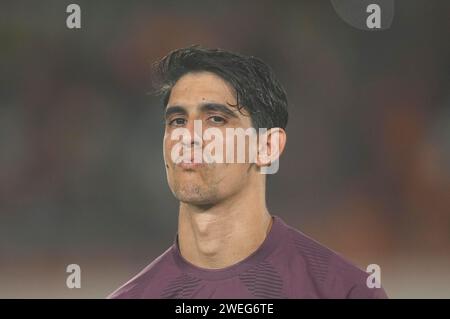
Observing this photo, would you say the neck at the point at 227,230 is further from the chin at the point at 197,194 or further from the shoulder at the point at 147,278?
the shoulder at the point at 147,278

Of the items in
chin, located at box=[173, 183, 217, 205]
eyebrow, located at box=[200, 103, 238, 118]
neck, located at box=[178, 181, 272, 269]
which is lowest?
neck, located at box=[178, 181, 272, 269]

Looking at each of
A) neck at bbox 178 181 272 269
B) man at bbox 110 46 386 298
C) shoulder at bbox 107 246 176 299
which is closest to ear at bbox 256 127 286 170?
man at bbox 110 46 386 298

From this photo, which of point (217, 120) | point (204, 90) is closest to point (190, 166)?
point (217, 120)

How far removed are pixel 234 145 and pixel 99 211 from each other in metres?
0.78

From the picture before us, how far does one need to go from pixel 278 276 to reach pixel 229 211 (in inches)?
14.6

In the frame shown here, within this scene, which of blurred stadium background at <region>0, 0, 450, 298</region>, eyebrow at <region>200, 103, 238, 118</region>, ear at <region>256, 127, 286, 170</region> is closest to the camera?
eyebrow at <region>200, 103, 238, 118</region>

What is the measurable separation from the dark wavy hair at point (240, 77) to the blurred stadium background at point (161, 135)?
0.24ft

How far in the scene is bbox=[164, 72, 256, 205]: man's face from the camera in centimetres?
296

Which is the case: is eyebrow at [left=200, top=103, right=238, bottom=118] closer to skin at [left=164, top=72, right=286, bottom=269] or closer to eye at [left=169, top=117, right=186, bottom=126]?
skin at [left=164, top=72, right=286, bottom=269]

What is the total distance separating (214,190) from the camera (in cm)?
297

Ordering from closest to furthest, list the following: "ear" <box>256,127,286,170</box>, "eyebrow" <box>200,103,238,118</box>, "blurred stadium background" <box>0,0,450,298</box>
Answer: "eyebrow" <box>200,103,238,118</box> → "ear" <box>256,127,286,170</box> → "blurred stadium background" <box>0,0,450,298</box>

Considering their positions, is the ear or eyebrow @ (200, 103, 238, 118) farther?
the ear

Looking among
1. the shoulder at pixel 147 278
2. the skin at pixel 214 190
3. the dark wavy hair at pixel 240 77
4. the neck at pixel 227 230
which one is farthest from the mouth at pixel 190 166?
the shoulder at pixel 147 278
